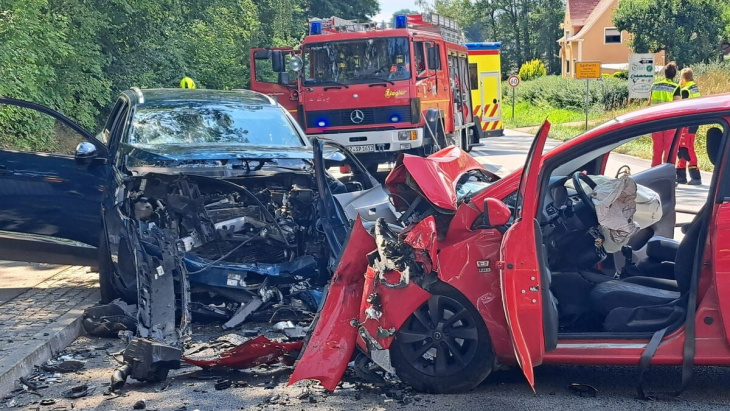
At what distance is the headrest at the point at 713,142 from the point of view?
196 inches

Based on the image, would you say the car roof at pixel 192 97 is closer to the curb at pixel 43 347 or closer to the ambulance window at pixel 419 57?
the curb at pixel 43 347

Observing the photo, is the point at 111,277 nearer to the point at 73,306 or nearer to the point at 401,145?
the point at 73,306

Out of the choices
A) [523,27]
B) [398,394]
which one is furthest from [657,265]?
[523,27]

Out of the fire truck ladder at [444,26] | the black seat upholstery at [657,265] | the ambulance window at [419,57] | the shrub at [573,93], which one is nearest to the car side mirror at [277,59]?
the ambulance window at [419,57]

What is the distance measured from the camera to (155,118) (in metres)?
8.48

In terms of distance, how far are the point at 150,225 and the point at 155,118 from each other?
1.84 meters

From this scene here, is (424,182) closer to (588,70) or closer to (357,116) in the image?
(357,116)

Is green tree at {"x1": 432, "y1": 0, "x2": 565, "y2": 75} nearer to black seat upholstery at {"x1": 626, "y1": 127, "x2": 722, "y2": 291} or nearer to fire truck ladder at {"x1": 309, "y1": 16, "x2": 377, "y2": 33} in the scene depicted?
fire truck ladder at {"x1": 309, "y1": 16, "x2": 377, "y2": 33}

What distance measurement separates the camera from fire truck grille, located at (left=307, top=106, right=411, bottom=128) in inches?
650

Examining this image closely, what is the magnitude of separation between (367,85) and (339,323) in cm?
1151

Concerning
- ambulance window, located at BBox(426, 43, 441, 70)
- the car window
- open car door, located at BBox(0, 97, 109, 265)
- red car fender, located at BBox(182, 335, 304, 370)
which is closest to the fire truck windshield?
ambulance window, located at BBox(426, 43, 441, 70)

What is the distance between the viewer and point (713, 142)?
5066 mm

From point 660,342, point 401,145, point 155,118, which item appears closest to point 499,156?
point 401,145

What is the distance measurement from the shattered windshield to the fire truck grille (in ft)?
25.3
